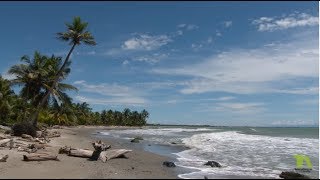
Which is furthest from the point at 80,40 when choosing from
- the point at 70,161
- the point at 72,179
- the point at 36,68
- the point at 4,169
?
the point at 72,179

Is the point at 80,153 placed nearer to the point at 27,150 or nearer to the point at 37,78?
the point at 27,150

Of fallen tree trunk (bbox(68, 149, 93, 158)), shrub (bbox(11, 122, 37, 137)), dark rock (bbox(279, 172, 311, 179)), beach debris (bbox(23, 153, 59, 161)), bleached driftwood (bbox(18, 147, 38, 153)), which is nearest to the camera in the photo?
dark rock (bbox(279, 172, 311, 179))

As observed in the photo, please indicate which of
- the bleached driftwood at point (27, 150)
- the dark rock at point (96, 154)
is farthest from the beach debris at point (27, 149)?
the dark rock at point (96, 154)

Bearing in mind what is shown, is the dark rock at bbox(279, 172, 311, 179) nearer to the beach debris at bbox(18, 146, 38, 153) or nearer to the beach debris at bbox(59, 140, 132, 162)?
the beach debris at bbox(59, 140, 132, 162)

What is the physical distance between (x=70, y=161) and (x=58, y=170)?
8.23 feet

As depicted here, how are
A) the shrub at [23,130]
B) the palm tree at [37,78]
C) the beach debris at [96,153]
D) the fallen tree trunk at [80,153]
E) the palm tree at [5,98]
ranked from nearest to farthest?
1. the beach debris at [96,153]
2. the fallen tree trunk at [80,153]
3. the shrub at [23,130]
4. the palm tree at [37,78]
5. the palm tree at [5,98]

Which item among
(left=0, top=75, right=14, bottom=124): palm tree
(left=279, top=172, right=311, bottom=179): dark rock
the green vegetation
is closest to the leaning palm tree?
the green vegetation

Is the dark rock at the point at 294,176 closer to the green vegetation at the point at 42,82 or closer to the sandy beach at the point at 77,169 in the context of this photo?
the sandy beach at the point at 77,169

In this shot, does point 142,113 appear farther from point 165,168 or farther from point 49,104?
point 165,168

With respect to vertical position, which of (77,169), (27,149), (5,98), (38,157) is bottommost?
(77,169)

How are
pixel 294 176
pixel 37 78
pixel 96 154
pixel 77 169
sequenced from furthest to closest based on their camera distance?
pixel 37 78 < pixel 96 154 < pixel 77 169 < pixel 294 176

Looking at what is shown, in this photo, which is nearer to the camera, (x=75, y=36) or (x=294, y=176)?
(x=294, y=176)

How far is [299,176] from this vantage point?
40.7 feet

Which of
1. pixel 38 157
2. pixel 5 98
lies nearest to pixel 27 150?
pixel 38 157
